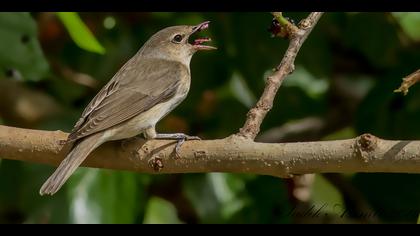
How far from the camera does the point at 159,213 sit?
495 cm

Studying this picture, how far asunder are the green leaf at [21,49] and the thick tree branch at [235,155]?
1.01 meters

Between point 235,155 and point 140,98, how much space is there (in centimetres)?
148

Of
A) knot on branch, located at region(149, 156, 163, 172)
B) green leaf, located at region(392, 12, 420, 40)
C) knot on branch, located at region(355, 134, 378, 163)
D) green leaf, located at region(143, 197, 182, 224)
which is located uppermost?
green leaf, located at region(392, 12, 420, 40)

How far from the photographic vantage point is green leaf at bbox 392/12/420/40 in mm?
4488

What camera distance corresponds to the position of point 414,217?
18.2ft

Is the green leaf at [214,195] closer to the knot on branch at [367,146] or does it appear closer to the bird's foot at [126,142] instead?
the bird's foot at [126,142]

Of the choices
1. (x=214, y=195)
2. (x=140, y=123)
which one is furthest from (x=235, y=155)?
(x=214, y=195)

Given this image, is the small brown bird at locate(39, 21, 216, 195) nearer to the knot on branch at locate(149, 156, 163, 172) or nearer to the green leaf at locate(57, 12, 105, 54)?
the knot on branch at locate(149, 156, 163, 172)

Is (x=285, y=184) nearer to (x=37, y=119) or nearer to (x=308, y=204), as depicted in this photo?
(x=308, y=204)

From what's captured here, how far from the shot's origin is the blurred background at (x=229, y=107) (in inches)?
192

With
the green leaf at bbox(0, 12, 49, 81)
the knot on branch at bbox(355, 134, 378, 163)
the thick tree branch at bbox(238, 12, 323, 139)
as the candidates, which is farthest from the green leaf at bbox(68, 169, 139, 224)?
the knot on branch at bbox(355, 134, 378, 163)

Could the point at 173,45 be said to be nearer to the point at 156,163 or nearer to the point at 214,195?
the point at 214,195

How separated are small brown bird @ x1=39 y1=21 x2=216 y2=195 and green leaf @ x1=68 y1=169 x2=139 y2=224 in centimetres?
46
